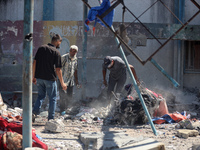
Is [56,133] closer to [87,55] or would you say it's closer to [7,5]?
[87,55]

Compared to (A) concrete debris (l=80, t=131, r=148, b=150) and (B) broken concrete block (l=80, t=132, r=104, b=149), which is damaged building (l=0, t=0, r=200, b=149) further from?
(A) concrete debris (l=80, t=131, r=148, b=150)

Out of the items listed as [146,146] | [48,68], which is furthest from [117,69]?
[146,146]

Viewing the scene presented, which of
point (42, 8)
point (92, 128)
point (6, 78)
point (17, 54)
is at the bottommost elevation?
point (92, 128)

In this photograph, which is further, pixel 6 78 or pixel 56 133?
pixel 6 78

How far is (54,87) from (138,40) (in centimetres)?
422

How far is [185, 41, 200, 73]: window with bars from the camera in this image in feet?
35.3

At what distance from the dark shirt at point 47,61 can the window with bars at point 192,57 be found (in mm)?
6702

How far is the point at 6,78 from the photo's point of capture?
8.46 meters

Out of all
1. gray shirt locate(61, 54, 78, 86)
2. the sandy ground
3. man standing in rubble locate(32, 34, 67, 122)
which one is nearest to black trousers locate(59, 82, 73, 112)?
gray shirt locate(61, 54, 78, 86)

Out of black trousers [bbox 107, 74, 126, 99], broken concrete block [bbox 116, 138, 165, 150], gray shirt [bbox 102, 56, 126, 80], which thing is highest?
gray shirt [bbox 102, 56, 126, 80]

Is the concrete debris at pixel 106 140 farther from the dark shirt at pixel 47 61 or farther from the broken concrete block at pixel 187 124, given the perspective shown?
the broken concrete block at pixel 187 124

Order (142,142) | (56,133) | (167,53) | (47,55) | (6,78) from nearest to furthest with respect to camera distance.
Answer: (142,142)
(56,133)
(47,55)
(6,78)
(167,53)

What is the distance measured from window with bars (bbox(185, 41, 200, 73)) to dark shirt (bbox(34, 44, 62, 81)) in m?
6.70

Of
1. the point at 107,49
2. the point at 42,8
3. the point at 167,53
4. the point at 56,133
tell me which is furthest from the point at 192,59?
the point at 56,133
